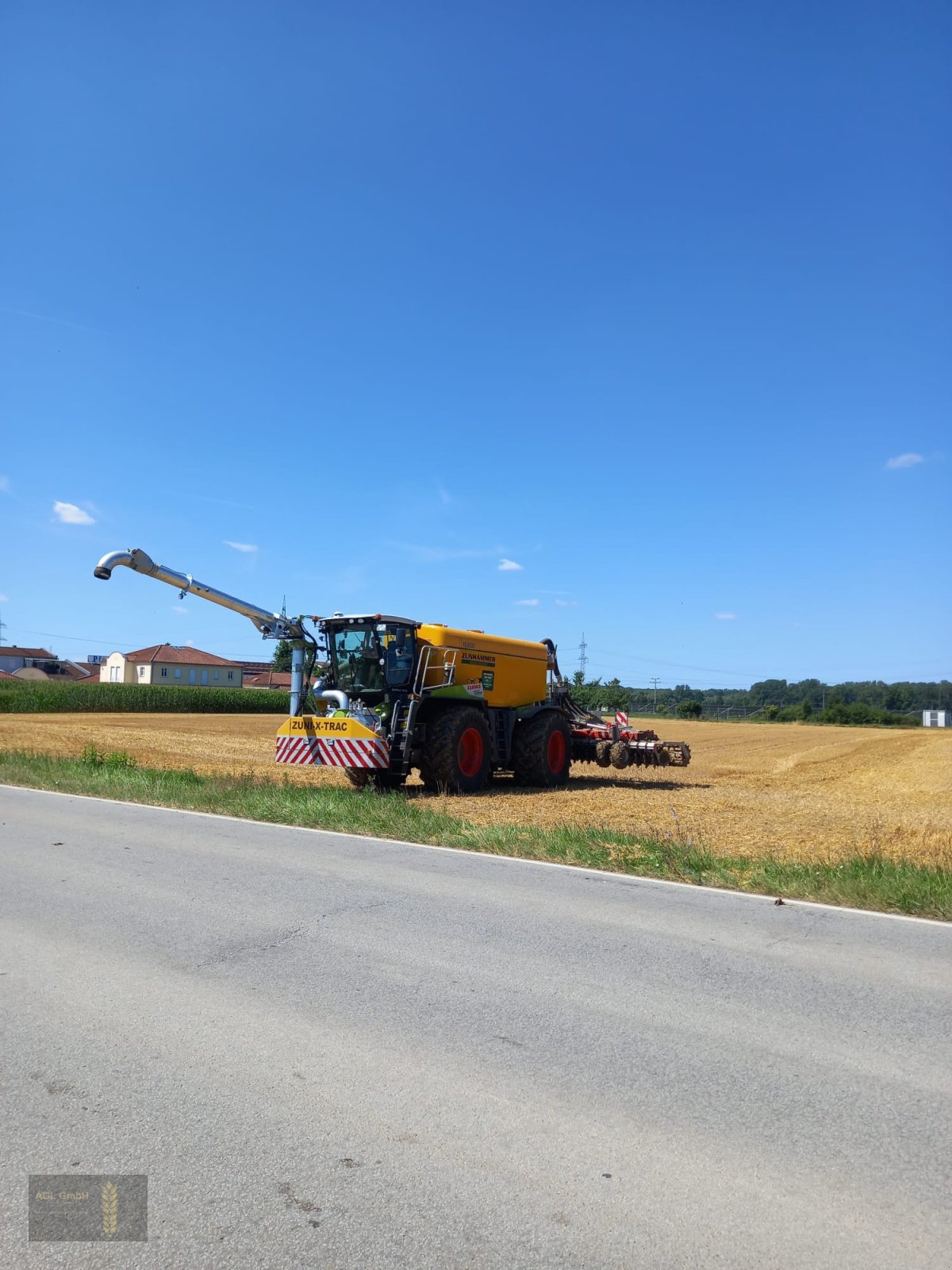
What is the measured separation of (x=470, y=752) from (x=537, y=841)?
6.44 meters

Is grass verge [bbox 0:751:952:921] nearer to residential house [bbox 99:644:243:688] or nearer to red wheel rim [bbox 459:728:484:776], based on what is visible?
red wheel rim [bbox 459:728:484:776]

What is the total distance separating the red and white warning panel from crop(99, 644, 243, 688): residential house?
265 ft

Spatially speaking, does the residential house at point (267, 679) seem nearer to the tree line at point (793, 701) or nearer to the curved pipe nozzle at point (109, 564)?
the tree line at point (793, 701)

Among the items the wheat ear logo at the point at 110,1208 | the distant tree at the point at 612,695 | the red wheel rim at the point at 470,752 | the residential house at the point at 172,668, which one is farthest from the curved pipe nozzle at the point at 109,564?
the residential house at the point at 172,668

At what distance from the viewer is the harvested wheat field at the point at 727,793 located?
12.0 meters

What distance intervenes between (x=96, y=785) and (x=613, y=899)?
10408 mm

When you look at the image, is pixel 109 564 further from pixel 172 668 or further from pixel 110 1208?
pixel 172 668

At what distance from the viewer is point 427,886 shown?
7.98m

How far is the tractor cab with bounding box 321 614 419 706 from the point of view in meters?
15.8

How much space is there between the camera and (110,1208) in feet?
10.5

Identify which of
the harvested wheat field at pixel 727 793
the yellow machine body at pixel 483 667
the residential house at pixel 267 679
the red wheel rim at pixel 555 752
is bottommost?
the harvested wheat field at pixel 727 793

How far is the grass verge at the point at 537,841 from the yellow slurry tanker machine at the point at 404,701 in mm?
813

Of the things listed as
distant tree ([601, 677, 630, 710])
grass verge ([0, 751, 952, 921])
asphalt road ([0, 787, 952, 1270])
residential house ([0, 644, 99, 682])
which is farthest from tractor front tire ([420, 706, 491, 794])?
residential house ([0, 644, 99, 682])

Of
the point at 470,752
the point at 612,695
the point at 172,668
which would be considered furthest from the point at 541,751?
the point at 172,668
